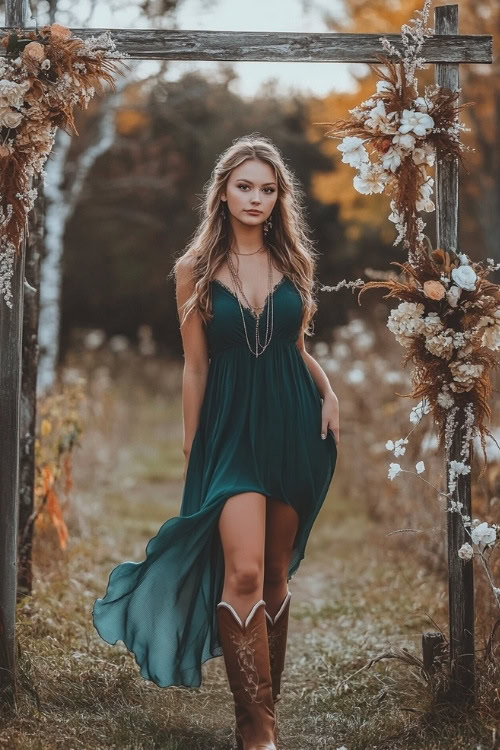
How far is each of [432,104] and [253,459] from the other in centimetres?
143

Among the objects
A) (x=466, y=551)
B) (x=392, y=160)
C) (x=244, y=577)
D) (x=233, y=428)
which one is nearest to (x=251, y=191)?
(x=392, y=160)

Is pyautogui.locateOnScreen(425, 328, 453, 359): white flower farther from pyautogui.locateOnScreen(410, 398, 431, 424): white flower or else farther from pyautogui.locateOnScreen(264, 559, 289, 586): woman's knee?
pyautogui.locateOnScreen(264, 559, 289, 586): woman's knee

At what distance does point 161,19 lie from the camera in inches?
305

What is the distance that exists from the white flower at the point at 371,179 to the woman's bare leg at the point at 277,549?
120 centimetres

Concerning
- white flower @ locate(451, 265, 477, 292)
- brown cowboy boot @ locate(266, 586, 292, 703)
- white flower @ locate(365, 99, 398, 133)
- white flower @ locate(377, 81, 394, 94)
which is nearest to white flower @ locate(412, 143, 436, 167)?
white flower @ locate(365, 99, 398, 133)

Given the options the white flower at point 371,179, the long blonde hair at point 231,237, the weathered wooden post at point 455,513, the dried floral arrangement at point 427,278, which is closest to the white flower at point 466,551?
the dried floral arrangement at point 427,278

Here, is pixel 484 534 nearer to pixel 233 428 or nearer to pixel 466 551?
pixel 466 551

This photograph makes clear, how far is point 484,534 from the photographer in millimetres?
3309

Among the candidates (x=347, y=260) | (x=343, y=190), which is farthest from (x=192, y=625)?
(x=347, y=260)

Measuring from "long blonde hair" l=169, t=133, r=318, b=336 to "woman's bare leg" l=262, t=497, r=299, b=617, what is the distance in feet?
2.33

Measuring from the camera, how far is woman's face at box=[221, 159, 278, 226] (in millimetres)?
3523

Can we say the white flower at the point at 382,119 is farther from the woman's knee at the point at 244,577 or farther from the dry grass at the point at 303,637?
the dry grass at the point at 303,637

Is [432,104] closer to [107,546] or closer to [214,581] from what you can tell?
[214,581]

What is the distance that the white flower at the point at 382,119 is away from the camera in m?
3.35
